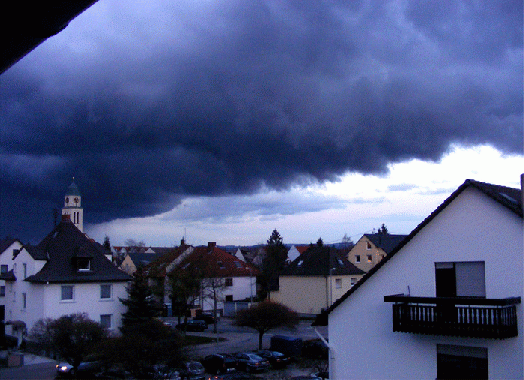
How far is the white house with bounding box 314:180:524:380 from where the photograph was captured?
1237 centimetres

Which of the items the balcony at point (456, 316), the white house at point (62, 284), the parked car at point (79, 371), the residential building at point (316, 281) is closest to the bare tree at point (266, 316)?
the white house at point (62, 284)

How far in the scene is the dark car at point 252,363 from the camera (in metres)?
30.0

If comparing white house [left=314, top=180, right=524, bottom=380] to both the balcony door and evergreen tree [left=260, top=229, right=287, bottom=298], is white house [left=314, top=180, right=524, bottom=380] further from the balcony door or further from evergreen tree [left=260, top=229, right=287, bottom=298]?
evergreen tree [left=260, top=229, right=287, bottom=298]

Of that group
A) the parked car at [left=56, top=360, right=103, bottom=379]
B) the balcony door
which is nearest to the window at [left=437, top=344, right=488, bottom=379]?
the balcony door

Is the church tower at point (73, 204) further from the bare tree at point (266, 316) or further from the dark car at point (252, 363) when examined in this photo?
the dark car at point (252, 363)

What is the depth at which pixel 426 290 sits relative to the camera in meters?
14.1

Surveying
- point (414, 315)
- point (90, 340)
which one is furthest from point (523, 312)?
point (90, 340)

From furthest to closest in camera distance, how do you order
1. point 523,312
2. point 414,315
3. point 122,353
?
point 122,353 → point 414,315 → point 523,312

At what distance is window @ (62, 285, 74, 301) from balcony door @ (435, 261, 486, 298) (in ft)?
104

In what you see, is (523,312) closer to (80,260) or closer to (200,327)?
(80,260)

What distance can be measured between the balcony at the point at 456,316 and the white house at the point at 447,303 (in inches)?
1.0

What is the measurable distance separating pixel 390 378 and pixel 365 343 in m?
1.19

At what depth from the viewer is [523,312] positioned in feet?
40.3

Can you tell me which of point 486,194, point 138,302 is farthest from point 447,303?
point 138,302
